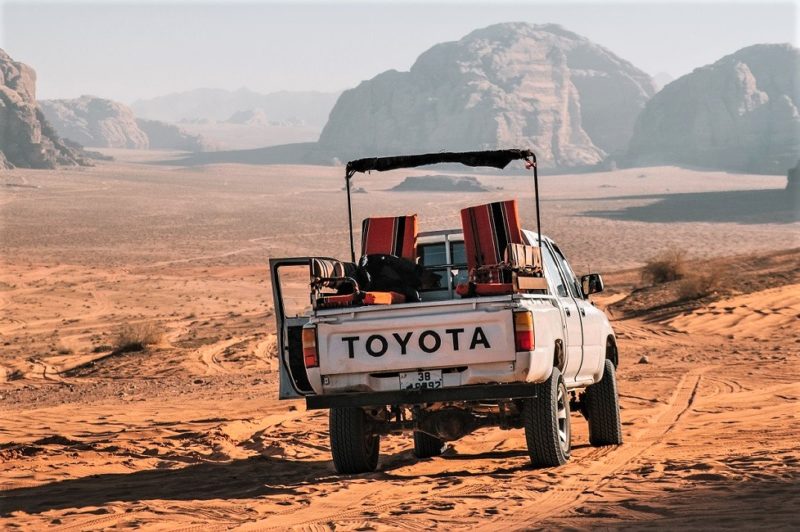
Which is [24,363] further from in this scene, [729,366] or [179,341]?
A: [729,366]

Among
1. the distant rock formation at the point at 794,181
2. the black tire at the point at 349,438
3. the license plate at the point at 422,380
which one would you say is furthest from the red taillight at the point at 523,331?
the distant rock formation at the point at 794,181

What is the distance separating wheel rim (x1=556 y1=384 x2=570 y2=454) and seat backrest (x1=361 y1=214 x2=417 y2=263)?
6.37 ft

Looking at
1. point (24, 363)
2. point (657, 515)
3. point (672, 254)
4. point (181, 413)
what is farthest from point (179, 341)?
point (657, 515)

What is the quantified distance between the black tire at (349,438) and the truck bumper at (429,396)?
0.60 metres

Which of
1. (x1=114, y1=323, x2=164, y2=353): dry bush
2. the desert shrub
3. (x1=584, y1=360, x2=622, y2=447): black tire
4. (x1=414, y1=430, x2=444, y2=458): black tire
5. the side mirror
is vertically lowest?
the desert shrub

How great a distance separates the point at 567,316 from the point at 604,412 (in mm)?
1547

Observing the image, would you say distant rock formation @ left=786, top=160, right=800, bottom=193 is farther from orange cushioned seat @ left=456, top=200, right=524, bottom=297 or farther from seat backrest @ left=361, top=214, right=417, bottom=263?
orange cushioned seat @ left=456, top=200, right=524, bottom=297

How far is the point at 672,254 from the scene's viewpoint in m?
31.5

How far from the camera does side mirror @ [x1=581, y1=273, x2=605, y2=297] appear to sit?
450 inches

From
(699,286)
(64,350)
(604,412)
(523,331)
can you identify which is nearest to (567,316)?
(523,331)

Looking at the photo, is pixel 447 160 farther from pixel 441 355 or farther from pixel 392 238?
pixel 441 355

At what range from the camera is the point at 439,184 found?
401ft

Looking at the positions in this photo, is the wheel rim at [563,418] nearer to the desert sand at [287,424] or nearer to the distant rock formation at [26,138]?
the desert sand at [287,424]

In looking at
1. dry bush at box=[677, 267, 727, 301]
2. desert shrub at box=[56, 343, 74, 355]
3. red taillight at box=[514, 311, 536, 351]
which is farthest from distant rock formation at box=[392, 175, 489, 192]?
red taillight at box=[514, 311, 536, 351]
